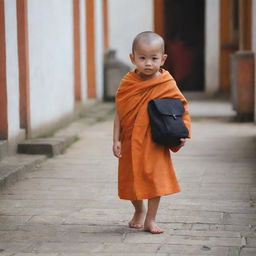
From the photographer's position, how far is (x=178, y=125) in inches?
195

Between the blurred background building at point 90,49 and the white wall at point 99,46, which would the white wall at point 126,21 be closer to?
the blurred background building at point 90,49

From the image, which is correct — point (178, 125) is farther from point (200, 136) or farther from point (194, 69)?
point (194, 69)

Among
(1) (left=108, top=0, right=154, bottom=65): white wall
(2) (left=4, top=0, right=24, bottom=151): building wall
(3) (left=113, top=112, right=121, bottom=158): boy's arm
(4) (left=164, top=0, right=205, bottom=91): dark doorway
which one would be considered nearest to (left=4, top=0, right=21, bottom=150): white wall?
(2) (left=4, top=0, right=24, bottom=151): building wall

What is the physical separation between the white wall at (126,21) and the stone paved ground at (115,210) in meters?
9.43

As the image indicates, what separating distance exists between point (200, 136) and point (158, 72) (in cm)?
565

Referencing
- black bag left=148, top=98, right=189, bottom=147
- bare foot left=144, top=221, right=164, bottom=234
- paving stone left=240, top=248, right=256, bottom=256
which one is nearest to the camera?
paving stone left=240, top=248, right=256, bottom=256

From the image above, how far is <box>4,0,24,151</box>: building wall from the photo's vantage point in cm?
795

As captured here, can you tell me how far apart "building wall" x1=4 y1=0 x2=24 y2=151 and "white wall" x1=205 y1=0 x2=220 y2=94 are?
1046cm

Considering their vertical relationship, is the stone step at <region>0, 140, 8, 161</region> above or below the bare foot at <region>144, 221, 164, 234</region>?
above

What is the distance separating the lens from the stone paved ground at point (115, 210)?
4.75 meters

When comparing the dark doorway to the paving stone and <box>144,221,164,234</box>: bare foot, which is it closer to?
<box>144,221,164,234</box>: bare foot

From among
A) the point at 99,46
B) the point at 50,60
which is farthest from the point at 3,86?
the point at 99,46

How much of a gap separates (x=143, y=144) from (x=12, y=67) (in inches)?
136

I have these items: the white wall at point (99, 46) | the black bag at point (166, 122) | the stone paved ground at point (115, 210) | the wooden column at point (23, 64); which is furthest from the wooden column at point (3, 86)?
the white wall at point (99, 46)
